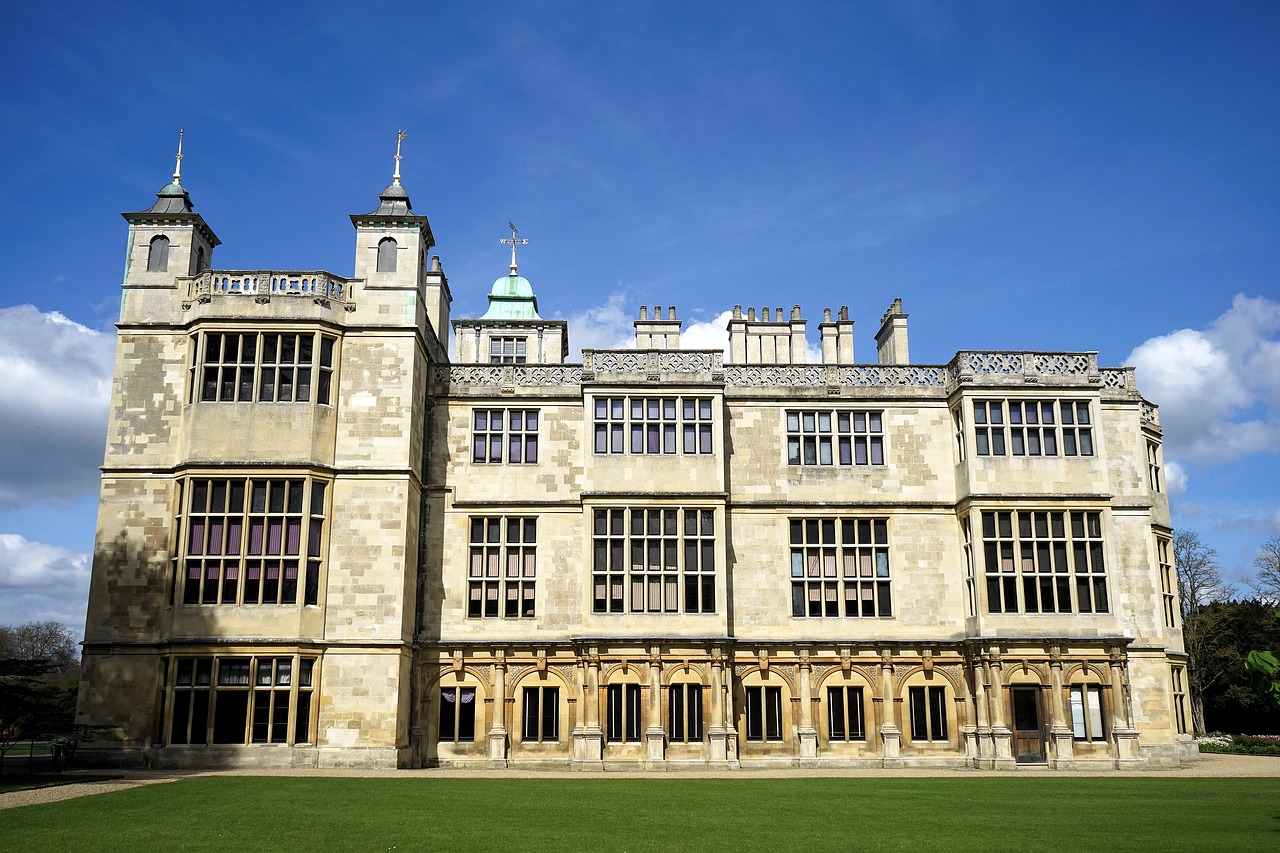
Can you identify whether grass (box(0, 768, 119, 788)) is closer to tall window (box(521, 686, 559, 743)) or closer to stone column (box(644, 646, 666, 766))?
tall window (box(521, 686, 559, 743))

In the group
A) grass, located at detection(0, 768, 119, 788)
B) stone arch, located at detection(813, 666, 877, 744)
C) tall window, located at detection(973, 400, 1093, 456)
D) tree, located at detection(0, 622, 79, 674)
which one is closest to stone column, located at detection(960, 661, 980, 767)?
stone arch, located at detection(813, 666, 877, 744)

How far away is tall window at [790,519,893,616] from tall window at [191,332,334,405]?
14.1 meters

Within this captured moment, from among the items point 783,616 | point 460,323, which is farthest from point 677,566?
point 460,323

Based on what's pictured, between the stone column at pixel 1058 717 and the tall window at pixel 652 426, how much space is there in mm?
11003

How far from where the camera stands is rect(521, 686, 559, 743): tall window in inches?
1105

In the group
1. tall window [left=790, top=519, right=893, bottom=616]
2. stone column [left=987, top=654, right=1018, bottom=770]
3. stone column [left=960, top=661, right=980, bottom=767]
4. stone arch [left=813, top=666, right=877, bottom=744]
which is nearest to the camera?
stone column [left=987, top=654, right=1018, bottom=770]

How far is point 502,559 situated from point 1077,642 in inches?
631

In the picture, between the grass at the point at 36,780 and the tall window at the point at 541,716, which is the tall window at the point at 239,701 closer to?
the grass at the point at 36,780

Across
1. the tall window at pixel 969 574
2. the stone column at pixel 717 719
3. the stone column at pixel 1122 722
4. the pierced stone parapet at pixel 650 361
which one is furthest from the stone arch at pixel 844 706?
the pierced stone parapet at pixel 650 361

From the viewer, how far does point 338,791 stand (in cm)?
1886

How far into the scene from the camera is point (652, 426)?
96.2ft

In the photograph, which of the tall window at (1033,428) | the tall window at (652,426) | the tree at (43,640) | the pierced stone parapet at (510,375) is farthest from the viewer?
the tree at (43,640)

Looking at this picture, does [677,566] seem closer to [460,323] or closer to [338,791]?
[338,791]

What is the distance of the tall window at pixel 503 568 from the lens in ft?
94.8
